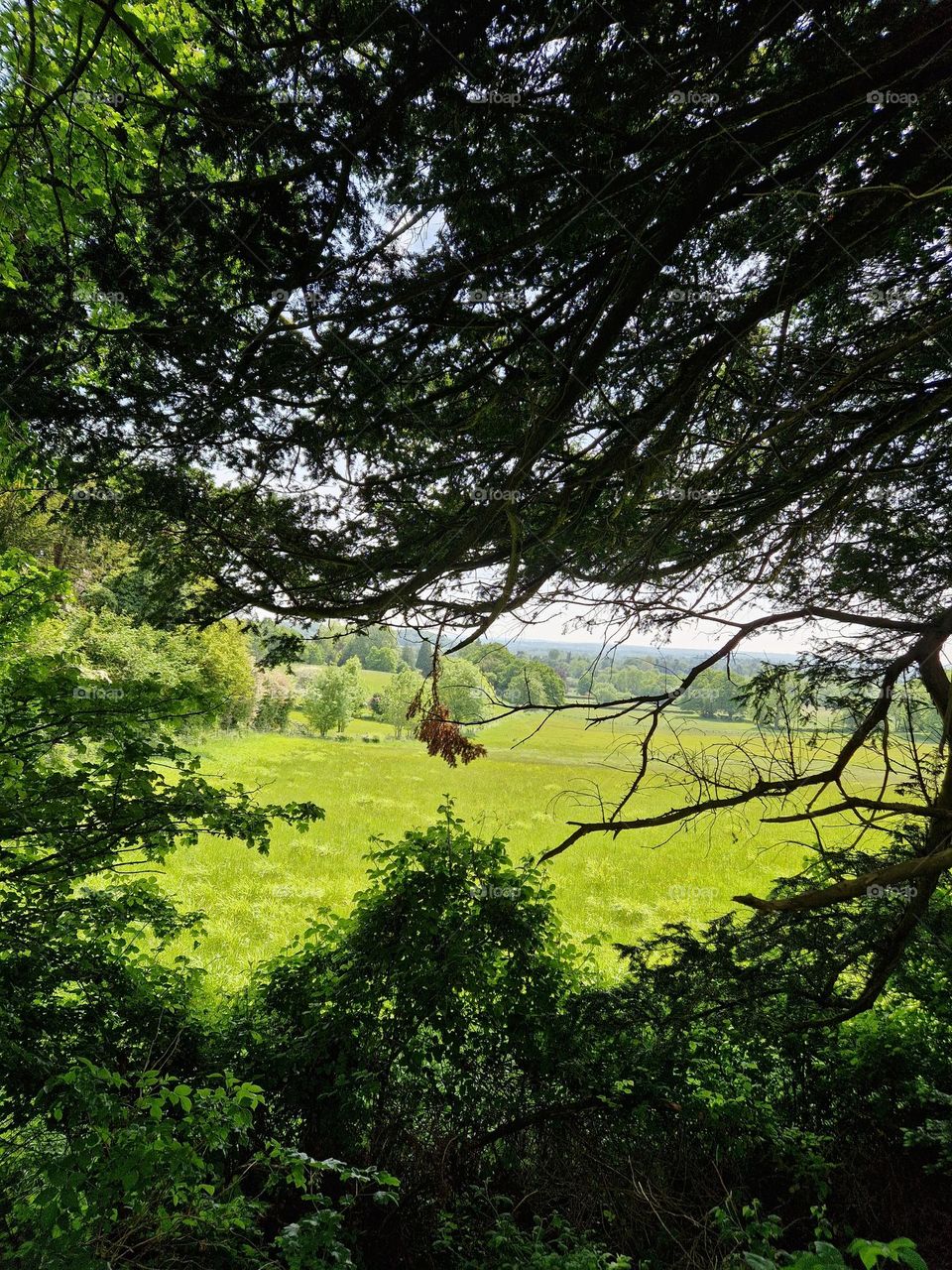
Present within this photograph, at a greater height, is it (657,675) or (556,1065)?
(657,675)

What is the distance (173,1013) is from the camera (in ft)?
10.8

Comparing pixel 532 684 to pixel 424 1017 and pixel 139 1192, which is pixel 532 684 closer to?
pixel 139 1192

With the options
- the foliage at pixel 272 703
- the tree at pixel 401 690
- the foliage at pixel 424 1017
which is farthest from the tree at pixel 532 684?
the foliage at pixel 272 703

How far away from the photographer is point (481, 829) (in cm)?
480

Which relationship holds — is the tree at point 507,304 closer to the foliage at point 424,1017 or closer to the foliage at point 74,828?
the foliage at point 74,828

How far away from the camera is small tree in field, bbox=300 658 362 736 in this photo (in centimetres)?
1278

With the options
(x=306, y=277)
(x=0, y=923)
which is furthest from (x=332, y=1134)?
(x=306, y=277)

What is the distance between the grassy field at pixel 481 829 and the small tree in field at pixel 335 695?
2132 mm

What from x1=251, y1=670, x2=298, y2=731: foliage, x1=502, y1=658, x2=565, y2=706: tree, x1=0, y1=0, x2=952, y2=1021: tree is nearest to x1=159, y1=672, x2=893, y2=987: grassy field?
x1=502, y1=658, x2=565, y2=706: tree

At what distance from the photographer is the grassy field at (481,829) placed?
6.48 metres

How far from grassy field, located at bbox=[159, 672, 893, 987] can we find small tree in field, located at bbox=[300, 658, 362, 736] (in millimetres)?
2132

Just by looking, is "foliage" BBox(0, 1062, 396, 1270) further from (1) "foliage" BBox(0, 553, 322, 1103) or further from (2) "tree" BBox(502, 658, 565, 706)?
(2) "tree" BBox(502, 658, 565, 706)

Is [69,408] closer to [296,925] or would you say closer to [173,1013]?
[173,1013]

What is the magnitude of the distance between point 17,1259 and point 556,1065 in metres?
2.63
